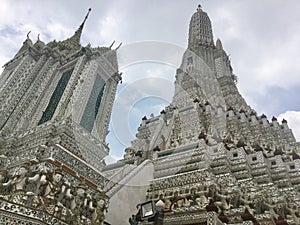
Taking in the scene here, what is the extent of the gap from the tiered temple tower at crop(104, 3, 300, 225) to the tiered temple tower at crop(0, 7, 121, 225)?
143 cm

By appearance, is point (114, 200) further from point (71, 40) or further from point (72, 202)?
point (71, 40)

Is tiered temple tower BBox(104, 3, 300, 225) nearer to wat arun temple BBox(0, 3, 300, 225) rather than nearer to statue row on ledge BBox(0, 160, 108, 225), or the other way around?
wat arun temple BBox(0, 3, 300, 225)

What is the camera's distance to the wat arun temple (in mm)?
5293

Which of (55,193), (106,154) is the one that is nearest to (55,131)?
(106,154)

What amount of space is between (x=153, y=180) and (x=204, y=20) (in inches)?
1113

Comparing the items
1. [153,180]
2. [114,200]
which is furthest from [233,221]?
[153,180]

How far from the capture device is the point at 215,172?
8.74m

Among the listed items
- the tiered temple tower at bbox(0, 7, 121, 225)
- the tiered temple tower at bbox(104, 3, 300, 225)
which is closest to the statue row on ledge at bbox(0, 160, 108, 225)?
the tiered temple tower at bbox(0, 7, 121, 225)

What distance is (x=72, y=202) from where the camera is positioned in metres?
5.38

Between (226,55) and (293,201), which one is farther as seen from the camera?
(226,55)

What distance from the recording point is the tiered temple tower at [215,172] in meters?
6.66

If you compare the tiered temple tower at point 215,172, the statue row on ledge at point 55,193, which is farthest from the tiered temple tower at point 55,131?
the tiered temple tower at point 215,172

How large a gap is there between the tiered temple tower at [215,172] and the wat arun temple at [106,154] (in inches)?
1.3

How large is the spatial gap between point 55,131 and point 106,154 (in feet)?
7.01
